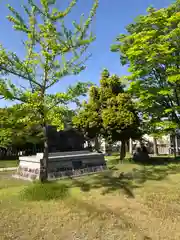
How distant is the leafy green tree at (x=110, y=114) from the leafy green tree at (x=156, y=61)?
5.04 feet

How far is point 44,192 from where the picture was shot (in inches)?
325

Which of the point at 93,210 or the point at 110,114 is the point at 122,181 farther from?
the point at 110,114

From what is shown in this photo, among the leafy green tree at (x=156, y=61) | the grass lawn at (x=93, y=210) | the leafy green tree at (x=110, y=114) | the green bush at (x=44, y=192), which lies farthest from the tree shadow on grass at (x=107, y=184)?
the leafy green tree at (x=110, y=114)

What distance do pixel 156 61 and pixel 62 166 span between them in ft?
27.4

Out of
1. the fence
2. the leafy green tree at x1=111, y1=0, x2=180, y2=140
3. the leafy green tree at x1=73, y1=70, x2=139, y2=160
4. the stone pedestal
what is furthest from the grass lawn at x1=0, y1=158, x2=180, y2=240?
the fence

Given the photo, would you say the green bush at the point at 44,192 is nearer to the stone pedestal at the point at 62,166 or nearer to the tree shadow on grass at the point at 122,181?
the tree shadow on grass at the point at 122,181

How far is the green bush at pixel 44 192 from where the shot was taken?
7.80 meters

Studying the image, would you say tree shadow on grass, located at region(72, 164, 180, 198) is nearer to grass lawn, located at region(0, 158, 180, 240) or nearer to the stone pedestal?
grass lawn, located at region(0, 158, 180, 240)

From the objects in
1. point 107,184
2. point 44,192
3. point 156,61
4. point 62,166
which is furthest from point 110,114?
point 44,192

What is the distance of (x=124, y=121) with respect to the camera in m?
15.7

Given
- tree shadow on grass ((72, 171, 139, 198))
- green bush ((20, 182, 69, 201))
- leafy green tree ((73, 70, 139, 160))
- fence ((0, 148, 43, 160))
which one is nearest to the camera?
green bush ((20, 182, 69, 201))

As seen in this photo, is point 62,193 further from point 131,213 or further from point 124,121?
point 124,121

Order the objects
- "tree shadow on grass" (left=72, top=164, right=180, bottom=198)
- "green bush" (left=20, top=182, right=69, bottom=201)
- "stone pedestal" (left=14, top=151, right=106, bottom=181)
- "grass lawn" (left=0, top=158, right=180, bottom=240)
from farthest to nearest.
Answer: "stone pedestal" (left=14, top=151, right=106, bottom=181), "tree shadow on grass" (left=72, top=164, right=180, bottom=198), "green bush" (left=20, top=182, right=69, bottom=201), "grass lawn" (left=0, top=158, right=180, bottom=240)

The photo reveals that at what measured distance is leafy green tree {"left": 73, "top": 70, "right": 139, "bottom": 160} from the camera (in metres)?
15.9
